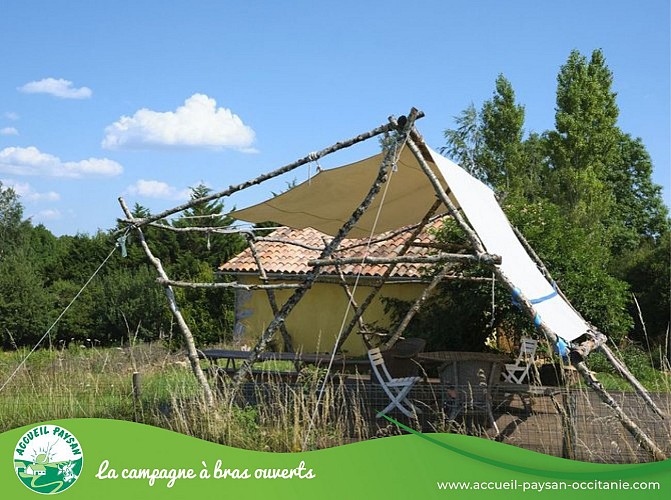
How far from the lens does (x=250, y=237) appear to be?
30.7ft

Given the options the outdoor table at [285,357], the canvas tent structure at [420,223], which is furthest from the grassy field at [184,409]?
the outdoor table at [285,357]

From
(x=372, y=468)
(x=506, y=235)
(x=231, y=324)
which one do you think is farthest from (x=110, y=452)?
(x=231, y=324)

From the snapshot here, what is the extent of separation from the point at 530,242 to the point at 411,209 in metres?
2.22

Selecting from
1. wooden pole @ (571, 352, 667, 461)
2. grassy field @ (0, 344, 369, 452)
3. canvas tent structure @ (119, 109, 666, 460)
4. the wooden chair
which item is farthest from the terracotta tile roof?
wooden pole @ (571, 352, 667, 461)

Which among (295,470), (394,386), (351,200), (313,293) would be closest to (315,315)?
(313,293)

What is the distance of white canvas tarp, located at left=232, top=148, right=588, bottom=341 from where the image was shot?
6230 millimetres

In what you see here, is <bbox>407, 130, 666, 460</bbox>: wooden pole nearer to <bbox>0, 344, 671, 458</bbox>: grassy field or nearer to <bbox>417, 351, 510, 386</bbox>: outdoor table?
<bbox>0, 344, 671, 458</bbox>: grassy field

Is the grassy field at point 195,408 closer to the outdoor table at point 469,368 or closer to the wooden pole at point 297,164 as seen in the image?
the outdoor table at point 469,368

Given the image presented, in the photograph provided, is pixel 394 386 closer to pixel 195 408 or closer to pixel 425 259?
pixel 425 259

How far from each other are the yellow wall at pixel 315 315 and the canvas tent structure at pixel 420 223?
18.8 ft

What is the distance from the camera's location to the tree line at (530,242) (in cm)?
1075

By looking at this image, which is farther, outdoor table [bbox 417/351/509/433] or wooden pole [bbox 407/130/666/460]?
outdoor table [bbox 417/351/509/433]

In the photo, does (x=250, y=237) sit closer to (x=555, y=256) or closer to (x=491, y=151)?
(x=555, y=256)

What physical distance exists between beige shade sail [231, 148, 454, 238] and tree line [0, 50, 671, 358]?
110cm
